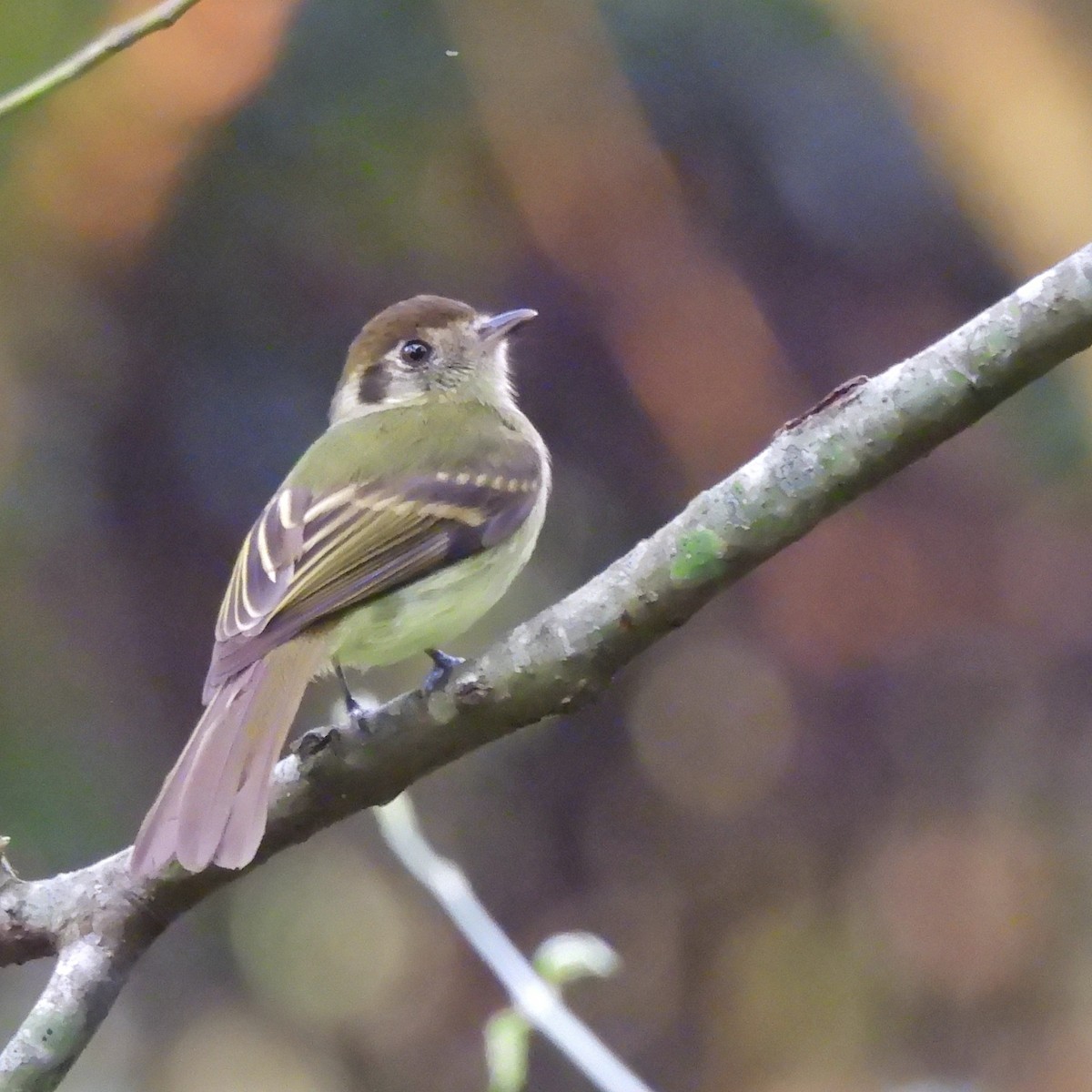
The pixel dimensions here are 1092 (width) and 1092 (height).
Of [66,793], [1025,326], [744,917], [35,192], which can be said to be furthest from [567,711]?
[35,192]

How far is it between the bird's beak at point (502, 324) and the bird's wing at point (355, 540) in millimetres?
403

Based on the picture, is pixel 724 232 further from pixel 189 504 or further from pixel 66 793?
pixel 66 793

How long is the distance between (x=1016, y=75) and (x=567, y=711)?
2.02 m

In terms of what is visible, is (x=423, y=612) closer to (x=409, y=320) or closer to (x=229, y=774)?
(x=229, y=774)

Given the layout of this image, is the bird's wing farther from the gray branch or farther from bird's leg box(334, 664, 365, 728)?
the gray branch

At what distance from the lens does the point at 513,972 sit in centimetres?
183

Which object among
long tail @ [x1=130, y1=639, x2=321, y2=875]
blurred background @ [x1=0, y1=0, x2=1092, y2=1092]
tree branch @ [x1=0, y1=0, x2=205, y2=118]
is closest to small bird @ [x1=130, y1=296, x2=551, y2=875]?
long tail @ [x1=130, y1=639, x2=321, y2=875]

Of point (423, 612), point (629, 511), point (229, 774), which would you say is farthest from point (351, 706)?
point (629, 511)

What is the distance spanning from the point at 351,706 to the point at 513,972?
58 cm

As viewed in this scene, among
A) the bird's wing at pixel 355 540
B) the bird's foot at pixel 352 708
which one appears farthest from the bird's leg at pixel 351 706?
the bird's wing at pixel 355 540

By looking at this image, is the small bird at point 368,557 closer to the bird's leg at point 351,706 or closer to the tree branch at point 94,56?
the bird's leg at point 351,706

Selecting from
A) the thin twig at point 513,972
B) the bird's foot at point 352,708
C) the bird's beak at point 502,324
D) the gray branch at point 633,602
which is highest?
the bird's beak at point 502,324

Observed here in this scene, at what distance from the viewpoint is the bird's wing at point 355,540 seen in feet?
7.28

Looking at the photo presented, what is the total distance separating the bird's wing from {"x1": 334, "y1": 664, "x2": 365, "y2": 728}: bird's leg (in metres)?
0.14
